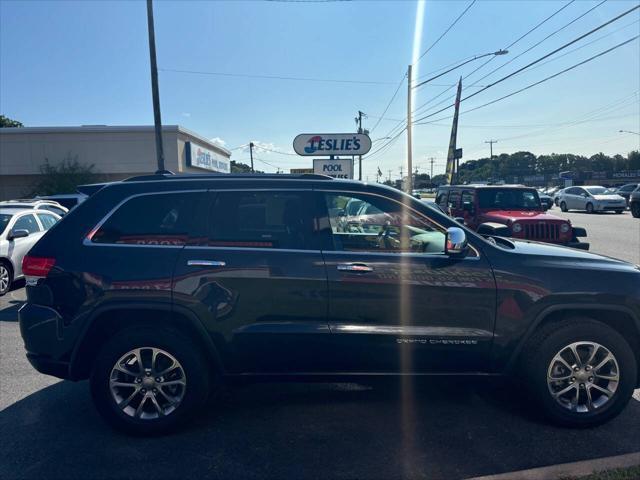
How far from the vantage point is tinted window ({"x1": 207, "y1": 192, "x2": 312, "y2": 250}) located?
3521mm

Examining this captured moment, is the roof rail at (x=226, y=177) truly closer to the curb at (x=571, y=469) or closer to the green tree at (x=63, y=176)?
the curb at (x=571, y=469)

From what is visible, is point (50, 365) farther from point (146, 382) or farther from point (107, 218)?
point (107, 218)

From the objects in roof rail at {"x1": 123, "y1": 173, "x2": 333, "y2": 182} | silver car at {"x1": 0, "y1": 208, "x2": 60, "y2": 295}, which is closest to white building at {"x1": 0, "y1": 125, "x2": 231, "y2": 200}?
silver car at {"x1": 0, "y1": 208, "x2": 60, "y2": 295}

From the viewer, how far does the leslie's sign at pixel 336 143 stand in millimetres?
12047

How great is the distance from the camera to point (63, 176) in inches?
969

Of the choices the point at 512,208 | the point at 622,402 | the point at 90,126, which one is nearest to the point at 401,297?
the point at 622,402

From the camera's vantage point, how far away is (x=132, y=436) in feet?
11.5

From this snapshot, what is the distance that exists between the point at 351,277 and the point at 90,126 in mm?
27212

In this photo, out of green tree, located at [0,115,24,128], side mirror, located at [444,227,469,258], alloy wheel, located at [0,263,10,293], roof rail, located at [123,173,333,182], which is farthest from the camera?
green tree, located at [0,115,24,128]

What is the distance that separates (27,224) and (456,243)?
948cm

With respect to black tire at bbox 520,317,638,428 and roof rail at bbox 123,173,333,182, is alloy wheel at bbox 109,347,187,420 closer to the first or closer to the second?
roof rail at bbox 123,173,333,182

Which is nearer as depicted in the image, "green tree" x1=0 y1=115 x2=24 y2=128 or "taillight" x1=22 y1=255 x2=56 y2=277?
"taillight" x1=22 y1=255 x2=56 y2=277

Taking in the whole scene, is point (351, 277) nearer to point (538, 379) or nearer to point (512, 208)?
point (538, 379)

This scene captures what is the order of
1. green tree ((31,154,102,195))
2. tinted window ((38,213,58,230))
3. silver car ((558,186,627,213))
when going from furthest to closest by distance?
silver car ((558,186,627,213)) → green tree ((31,154,102,195)) → tinted window ((38,213,58,230))
